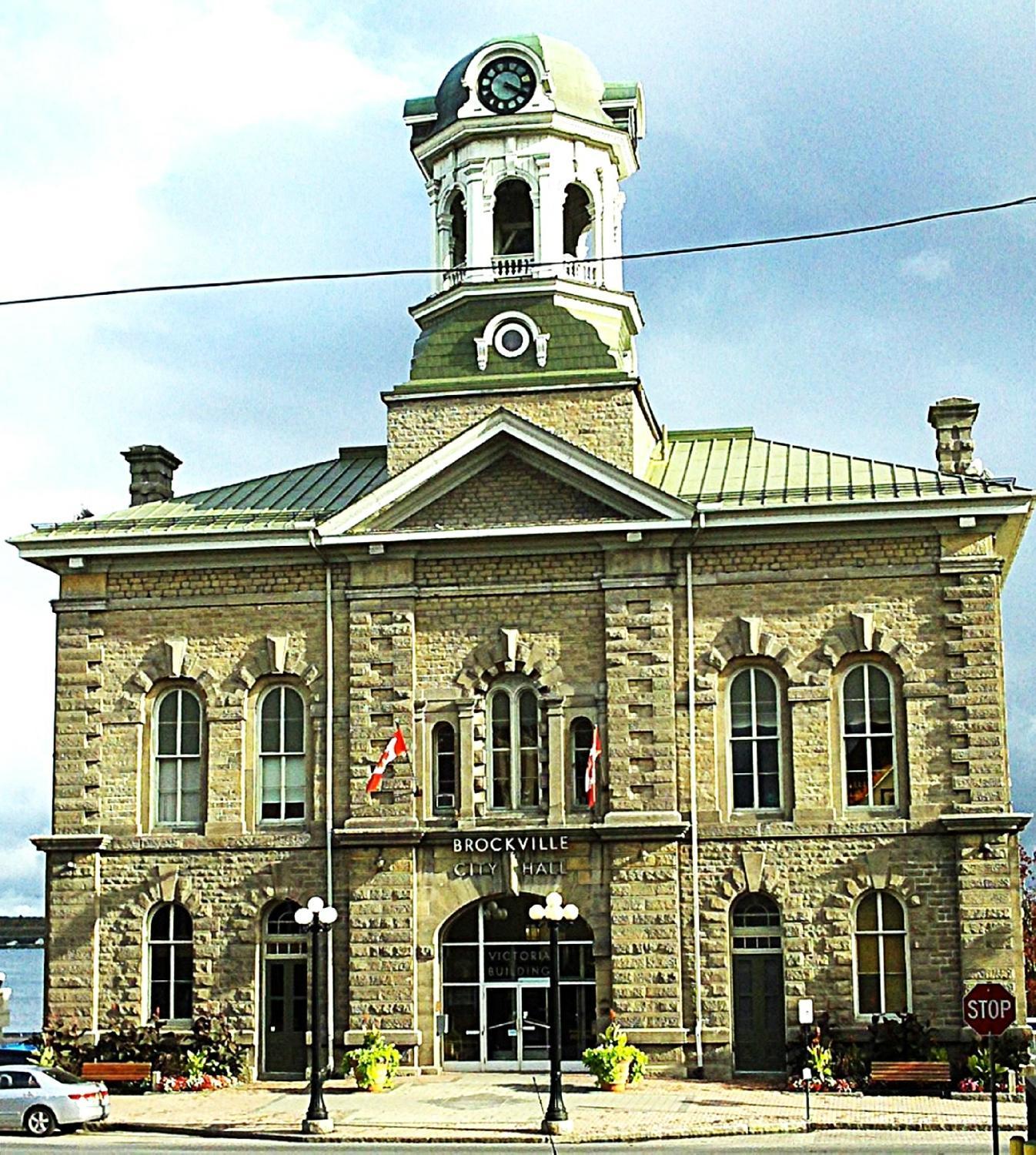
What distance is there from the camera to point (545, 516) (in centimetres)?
3866

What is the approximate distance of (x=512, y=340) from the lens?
40.8 meters

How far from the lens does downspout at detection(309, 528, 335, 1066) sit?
3784 cm

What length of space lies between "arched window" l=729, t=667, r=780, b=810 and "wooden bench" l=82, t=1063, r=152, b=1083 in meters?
12.3

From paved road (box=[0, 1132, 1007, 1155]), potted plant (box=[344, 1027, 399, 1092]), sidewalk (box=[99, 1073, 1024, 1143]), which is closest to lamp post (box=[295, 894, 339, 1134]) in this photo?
sidewalk (box=[99, 1073, 1024, 1143])

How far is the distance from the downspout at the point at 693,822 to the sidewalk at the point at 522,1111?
3.56 ft

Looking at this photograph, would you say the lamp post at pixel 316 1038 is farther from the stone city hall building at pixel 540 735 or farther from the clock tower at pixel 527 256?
the clock tower at pixel 527 256

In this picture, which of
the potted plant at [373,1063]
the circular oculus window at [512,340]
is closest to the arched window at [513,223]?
the circular oculus window at [512,340]

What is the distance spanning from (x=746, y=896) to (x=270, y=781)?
970cm

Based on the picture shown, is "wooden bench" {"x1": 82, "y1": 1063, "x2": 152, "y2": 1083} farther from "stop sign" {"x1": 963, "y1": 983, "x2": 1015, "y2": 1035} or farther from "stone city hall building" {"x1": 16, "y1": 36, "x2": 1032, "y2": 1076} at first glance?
"stop sign" {"x1": 963, "y1": 983, "x2": 1015, "y2": 1035}

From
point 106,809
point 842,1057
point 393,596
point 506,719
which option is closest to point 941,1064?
point 842,1057

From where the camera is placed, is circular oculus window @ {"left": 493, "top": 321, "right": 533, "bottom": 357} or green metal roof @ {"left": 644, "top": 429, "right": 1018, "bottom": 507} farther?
circular oculus window @ {"left": 493, "top": 321, "right": 533, "bottom": 357}

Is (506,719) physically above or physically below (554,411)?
below

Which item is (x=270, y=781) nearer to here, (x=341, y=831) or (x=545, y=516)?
(x=341, y=831)

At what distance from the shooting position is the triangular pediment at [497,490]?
126 feet
